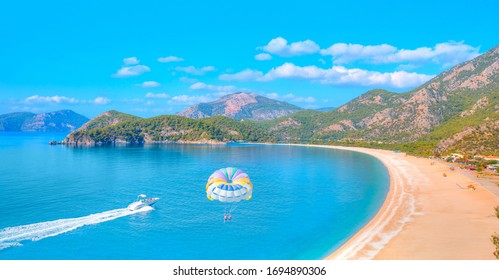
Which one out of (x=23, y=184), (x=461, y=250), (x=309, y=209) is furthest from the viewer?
(x=23, y=184)

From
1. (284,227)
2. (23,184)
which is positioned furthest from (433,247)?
(23,184)

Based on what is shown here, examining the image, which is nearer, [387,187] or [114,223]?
[114,223]

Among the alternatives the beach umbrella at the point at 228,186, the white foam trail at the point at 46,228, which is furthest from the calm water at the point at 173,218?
the beach umbrella at the point at 228,186

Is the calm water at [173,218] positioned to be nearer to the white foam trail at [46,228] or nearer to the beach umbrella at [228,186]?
the white foam trail at [46,228]

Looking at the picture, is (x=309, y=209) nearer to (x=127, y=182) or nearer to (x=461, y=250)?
(x=461, y=250)

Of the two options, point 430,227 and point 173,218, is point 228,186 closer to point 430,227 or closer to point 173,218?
point 173,218
